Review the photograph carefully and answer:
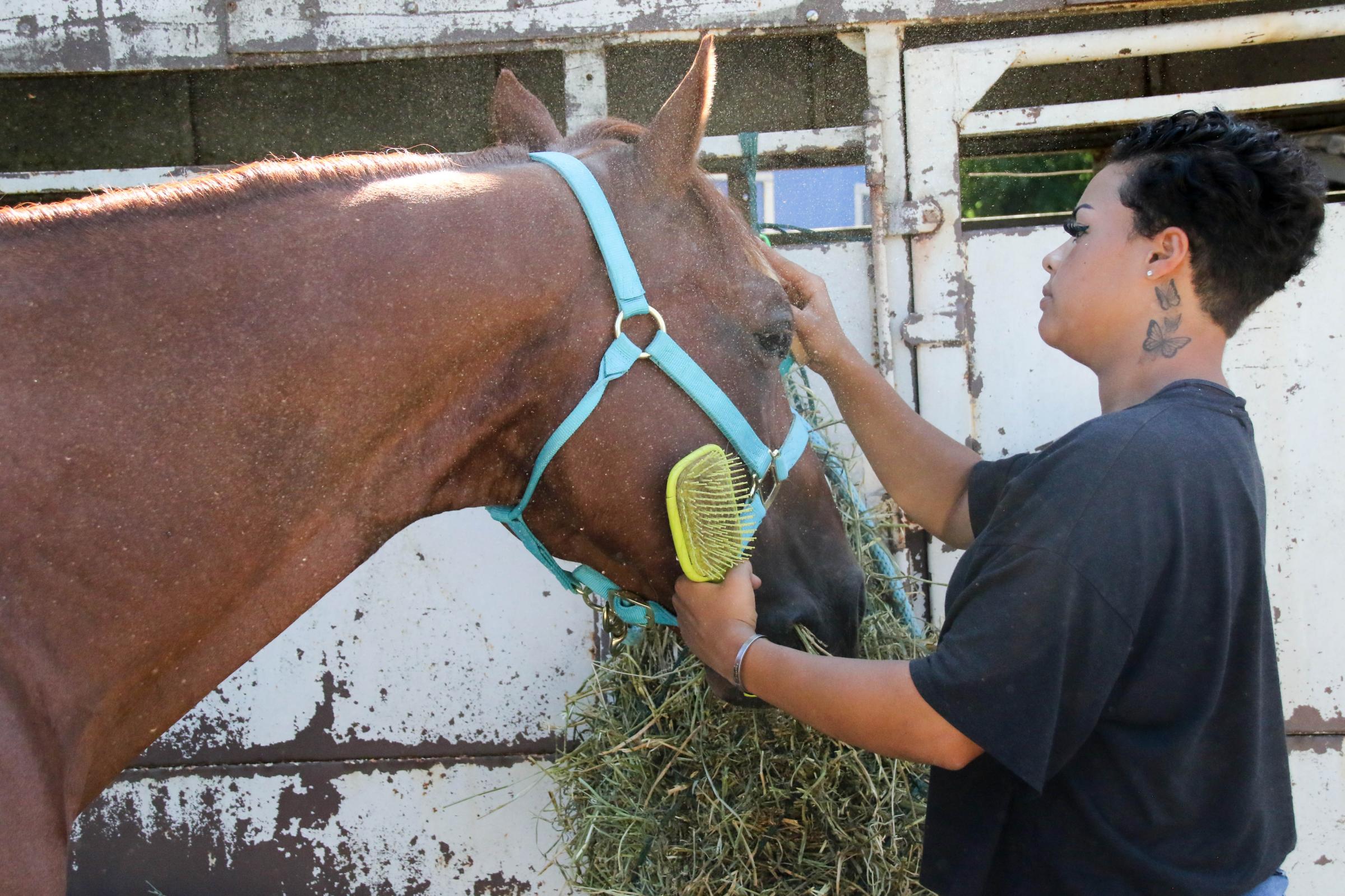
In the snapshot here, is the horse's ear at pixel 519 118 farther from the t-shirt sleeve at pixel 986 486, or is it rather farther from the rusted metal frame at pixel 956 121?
the rusted metal frame at pixel 956 121

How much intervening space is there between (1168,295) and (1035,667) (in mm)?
638

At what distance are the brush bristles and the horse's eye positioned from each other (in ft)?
0.65

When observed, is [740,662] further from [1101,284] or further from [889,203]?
[889,203]

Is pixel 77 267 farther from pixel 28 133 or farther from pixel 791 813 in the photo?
pixel 28 133

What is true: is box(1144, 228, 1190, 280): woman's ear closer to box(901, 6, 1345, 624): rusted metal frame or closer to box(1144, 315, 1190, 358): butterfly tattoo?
box(1144, 315, 1190, 358): butterfly tattoo

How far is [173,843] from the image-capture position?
2.94 metres

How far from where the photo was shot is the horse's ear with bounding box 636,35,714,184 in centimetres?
160

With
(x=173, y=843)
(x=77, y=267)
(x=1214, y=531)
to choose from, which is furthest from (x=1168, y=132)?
(x=173, y=843)

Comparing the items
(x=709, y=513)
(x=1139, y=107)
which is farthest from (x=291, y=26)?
(x=1139, y=107)

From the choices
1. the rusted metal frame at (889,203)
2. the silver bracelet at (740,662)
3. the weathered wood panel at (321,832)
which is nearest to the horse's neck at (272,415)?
the silver bracelet at (740,662)

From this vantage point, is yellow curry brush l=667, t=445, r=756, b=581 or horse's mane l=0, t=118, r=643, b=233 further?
yellow curry brush l=667, t=445, r=756, b=581

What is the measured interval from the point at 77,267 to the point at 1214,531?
4.89 feet

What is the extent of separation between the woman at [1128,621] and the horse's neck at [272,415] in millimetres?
492

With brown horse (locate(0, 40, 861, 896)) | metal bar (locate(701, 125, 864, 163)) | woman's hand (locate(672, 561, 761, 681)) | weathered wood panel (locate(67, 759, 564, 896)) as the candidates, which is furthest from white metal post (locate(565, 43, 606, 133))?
weathered wood panel (locate(67, 759, 564, 896))
